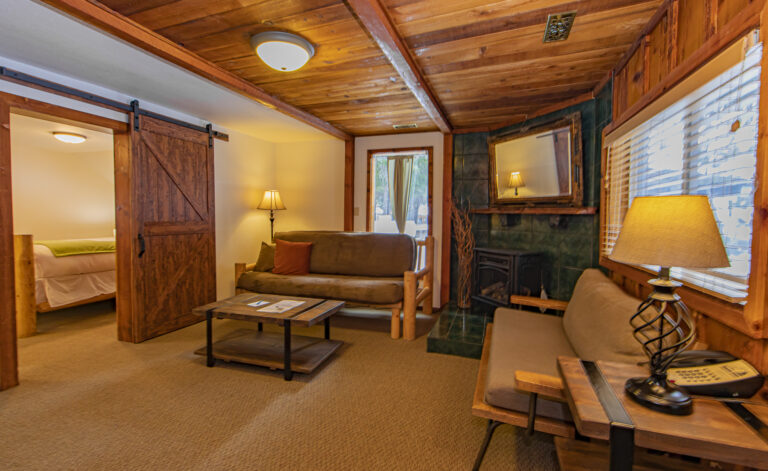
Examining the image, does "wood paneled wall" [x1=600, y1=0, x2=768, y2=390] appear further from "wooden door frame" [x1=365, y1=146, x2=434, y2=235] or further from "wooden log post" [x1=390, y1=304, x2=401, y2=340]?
"wooden door frame" [x1=365, y1=146, x2=434, y2=235]

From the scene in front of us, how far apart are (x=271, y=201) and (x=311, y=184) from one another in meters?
0.63

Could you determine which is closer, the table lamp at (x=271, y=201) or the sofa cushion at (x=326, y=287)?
the sofa cushion at (x=326, y=287)

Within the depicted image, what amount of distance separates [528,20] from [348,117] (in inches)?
89.9

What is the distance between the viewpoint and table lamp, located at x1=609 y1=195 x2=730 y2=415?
95 cm

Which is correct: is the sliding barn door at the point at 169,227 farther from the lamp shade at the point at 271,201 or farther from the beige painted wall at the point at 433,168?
the beige painted wall at the point at 433,168

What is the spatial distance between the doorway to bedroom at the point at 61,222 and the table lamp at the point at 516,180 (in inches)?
156

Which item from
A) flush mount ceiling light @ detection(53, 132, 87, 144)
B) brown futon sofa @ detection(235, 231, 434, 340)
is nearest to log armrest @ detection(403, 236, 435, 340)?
brown futon sofa @ detection(235, 231, 434, 340)

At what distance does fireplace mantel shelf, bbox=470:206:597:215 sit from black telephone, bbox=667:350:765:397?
69.1 inches

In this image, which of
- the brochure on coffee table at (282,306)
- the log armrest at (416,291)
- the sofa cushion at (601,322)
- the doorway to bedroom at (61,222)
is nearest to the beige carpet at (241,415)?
the log armrest at (416,291)

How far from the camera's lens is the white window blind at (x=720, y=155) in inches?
43.3

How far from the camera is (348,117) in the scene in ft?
12.4

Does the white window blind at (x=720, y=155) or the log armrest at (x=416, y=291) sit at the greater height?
the white window blind at (x=720, y=155)

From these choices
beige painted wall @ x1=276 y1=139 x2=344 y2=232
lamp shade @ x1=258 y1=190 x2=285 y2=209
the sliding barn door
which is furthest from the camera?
beige painted wall @ x1=276 y1=139 x2=344 y2=232

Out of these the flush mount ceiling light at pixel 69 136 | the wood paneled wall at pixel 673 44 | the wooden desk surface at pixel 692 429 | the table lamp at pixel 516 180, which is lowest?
the wooden desk surface at pixel 692 429
